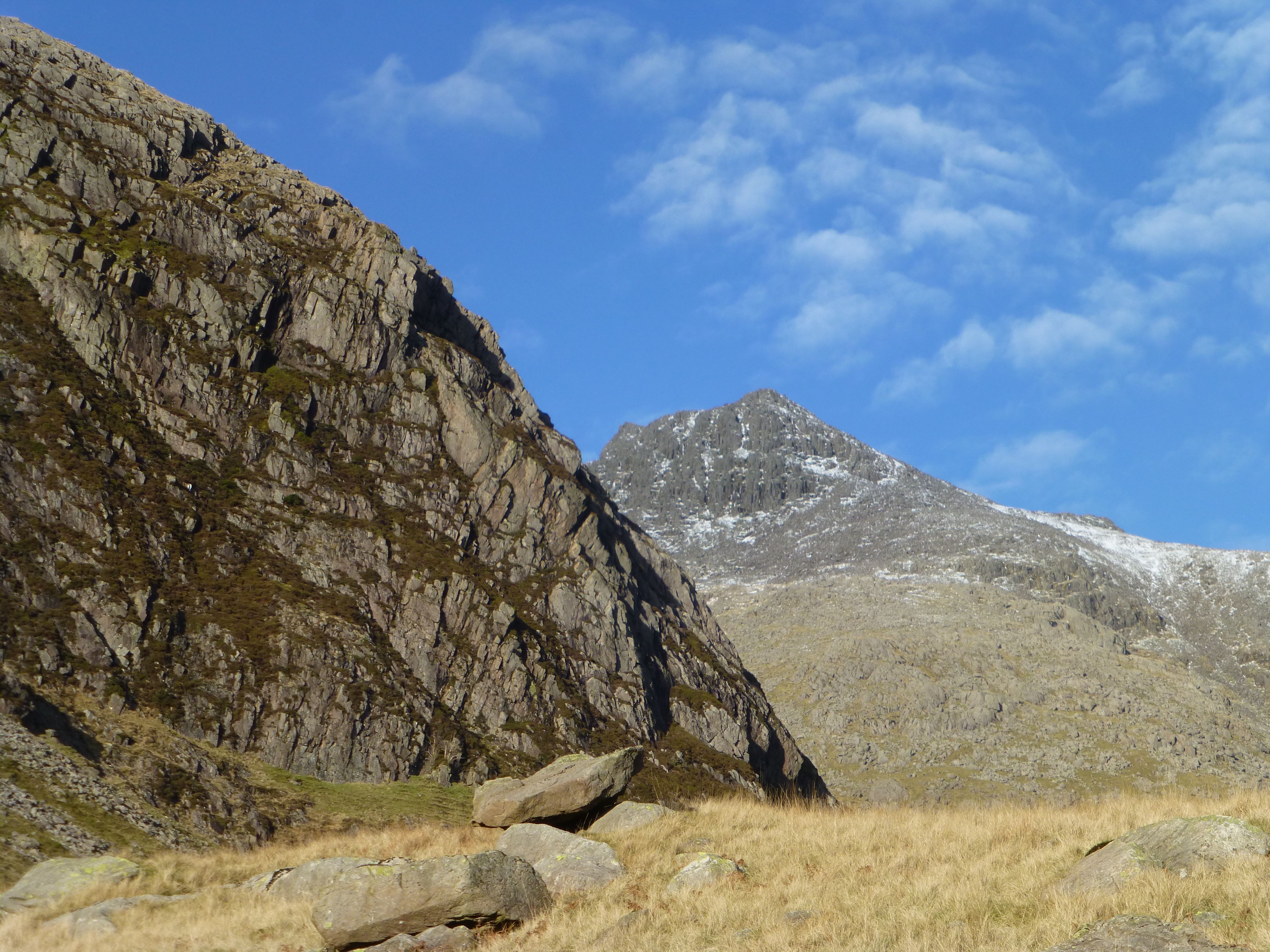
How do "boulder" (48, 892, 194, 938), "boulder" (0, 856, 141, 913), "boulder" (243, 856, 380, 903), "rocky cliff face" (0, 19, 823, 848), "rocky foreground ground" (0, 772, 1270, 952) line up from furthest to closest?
1. "rocky cliff face" (0, 19, 823, 848)
2. "boulder" (0, 856, 141, 913)
3. "boulder" (243, 856, 380, 903)
4. "boulder" (48, 892, 194, 938)
5. "rocky foreground ground" (0, 772, 1270, 952)

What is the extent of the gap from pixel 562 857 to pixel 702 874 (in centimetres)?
369

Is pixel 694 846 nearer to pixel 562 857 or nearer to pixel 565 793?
pixel 562 857

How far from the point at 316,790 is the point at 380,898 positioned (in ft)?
133

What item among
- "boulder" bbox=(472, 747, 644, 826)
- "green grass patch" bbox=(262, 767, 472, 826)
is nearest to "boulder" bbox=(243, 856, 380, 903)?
"boulder" bbox=(472, 747, 644, 826)

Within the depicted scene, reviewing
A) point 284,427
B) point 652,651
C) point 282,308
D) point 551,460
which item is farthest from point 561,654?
point 282,308

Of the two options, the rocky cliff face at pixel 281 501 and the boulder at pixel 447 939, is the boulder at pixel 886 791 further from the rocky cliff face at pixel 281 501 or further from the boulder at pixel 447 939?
the boulder at pixel 447 939

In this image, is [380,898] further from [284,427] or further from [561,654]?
[284,427]

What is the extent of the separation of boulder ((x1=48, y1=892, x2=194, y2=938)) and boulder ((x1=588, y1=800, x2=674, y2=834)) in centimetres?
1109

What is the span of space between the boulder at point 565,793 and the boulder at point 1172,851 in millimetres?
13528

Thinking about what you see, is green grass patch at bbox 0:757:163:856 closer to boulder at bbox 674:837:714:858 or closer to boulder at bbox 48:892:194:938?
boulder at bbox 48:892:194:938

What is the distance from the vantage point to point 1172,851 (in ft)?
48.9

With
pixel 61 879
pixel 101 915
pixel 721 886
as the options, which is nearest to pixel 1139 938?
pixel 721 886

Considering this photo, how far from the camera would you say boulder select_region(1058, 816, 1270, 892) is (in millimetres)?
14461

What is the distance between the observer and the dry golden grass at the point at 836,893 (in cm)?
1343
